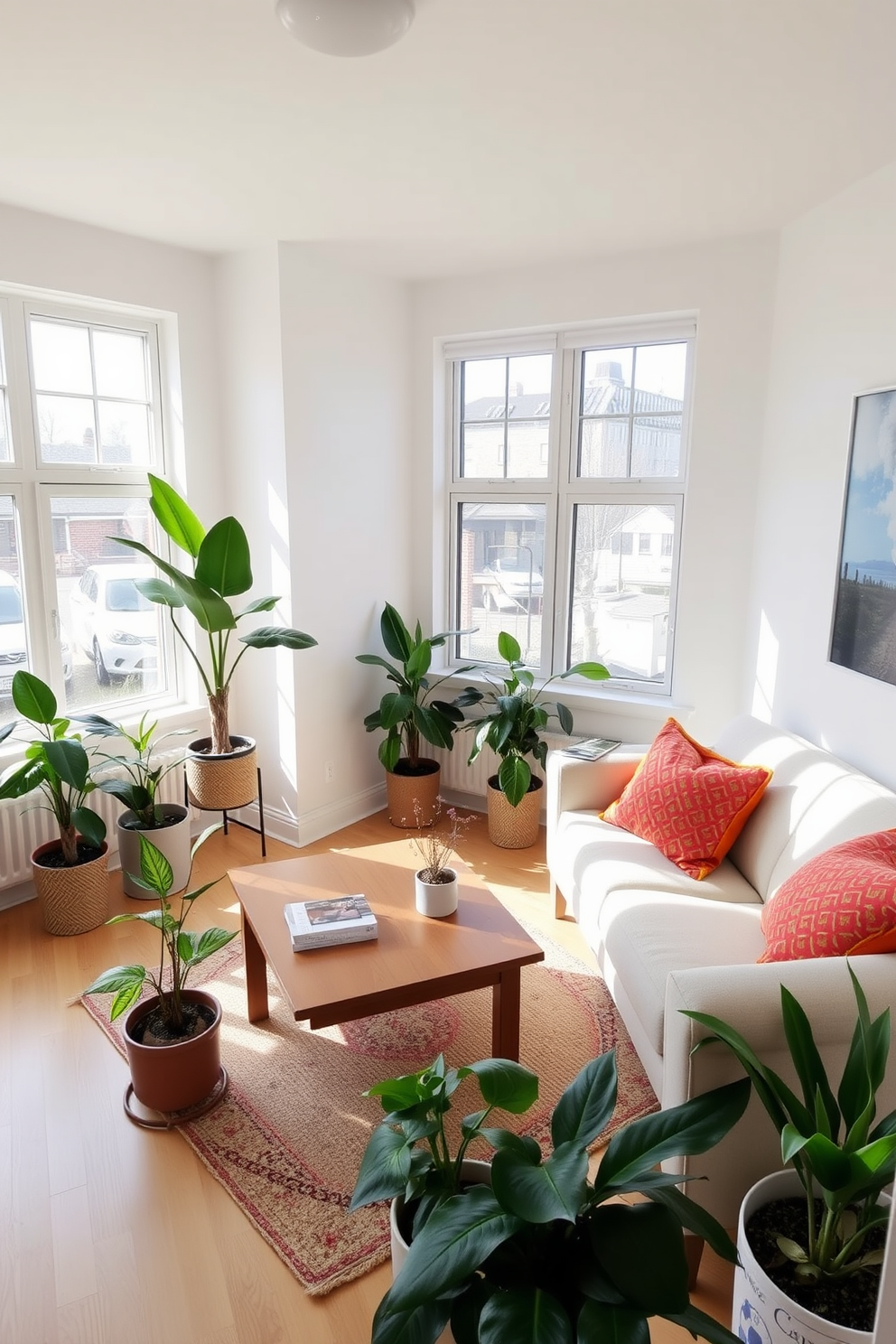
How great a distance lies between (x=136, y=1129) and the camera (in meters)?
2.16

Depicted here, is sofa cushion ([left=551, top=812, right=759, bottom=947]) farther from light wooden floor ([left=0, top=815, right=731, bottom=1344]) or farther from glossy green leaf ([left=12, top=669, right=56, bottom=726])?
glossy green leaf ([left=12, top=669, right=56, bottom=726])

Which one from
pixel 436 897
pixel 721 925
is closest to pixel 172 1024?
pixel 436 897

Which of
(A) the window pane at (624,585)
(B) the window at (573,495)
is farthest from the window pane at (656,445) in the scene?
(A) the window pane at (624,585)

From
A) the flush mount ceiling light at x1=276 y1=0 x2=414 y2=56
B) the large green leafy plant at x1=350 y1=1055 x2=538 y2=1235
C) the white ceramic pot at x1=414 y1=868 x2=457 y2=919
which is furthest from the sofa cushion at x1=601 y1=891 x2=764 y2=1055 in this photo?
the flush mount ceiling light at x1=276 y1=0 x2=414 y2=56

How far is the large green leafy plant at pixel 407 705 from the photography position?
12.8ft

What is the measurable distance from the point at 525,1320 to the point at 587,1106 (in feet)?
1.12

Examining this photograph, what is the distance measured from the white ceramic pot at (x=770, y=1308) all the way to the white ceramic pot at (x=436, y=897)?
1.06 m

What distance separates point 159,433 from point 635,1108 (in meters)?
3.22

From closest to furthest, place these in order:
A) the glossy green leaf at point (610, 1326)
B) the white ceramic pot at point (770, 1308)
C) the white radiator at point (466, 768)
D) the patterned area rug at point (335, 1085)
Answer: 1. the glossy green leaf at point (610, 1326)
2. the white ceramic pot at point (770, 1308)
3. the patterned area rug at point (335, 1085)
4. the white radiator at point (466, 768)

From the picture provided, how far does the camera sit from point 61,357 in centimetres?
334

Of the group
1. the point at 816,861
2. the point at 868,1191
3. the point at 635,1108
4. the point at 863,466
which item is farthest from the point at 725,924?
the point at 863,466

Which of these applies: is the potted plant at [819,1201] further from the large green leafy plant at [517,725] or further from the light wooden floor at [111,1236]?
the large green leafy plant at [517,725]

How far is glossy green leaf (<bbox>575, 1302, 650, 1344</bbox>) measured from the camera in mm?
1073

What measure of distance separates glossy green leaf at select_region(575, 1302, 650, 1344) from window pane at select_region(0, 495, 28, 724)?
115 inches
